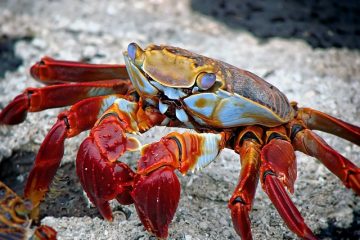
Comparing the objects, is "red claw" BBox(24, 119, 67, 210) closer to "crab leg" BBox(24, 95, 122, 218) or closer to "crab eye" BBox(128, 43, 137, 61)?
"crab leg" BBox(24, 95, 122, 218)

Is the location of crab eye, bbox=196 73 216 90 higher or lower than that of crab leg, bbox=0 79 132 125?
higher

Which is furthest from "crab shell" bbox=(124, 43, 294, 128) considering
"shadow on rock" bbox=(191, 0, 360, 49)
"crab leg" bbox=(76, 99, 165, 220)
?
"shadow on rock" bbox=(191, 0, 360, 49)

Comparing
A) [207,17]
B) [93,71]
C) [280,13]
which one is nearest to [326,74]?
[280,13]

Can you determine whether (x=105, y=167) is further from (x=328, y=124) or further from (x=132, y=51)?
(x=328, y=124)

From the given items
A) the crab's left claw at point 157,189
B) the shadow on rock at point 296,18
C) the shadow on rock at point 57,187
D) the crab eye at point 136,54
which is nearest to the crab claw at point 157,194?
the crab's left claw at point 157,189

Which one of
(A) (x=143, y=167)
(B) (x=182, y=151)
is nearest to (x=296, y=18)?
(B) (x=182, y=151)

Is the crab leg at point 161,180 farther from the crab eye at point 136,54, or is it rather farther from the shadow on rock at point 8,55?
the shadow on rock at point 8,55
